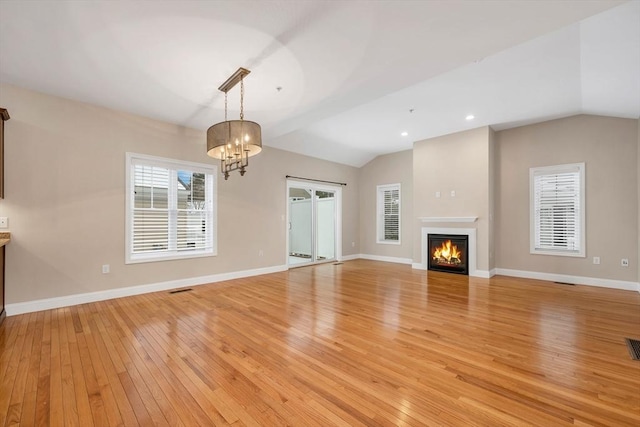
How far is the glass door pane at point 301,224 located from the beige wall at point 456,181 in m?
2.68

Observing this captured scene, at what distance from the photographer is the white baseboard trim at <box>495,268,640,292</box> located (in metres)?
4.59

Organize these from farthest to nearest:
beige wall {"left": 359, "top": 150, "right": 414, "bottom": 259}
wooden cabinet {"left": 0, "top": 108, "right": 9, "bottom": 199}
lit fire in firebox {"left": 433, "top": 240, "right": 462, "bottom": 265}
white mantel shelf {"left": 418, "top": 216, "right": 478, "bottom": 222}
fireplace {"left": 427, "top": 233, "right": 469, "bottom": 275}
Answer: beige wall {"left": 359, "top": 150, "right": 414, "bottom": 259}, lit fire in firebox {"left": 433, "top": 240, "right": 462, "bottom": 265}, fireplace {"left": 427, "top": 233, "right": 469, "bottom": 275}, white mantel shelf {"left": 418, "top": 216, "right": 478, "bottom": 222}, wooden cabinet {"left": 0, "top": 108, "right": 9, "bottom": 199}

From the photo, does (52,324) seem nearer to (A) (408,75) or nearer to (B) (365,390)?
(B) (365,390)

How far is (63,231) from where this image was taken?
147 inches

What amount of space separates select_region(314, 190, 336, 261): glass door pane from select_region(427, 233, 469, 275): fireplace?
2.63 meters

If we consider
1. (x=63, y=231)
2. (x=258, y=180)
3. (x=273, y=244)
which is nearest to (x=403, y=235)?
(x=273, y=244)

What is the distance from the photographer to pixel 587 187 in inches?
195

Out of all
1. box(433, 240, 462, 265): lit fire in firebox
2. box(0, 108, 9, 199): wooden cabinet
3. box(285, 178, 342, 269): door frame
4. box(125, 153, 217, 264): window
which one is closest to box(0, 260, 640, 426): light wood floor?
box(125, 153, 217, 264): window

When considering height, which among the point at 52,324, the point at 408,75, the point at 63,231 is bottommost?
the point at 52,324

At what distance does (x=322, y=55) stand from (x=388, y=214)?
5636 mm

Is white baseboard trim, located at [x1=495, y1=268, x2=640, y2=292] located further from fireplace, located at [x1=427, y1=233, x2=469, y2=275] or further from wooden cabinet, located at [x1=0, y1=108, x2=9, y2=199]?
wooden cabinet, located at [x1=0, y1=108, x2=9, y2=199]

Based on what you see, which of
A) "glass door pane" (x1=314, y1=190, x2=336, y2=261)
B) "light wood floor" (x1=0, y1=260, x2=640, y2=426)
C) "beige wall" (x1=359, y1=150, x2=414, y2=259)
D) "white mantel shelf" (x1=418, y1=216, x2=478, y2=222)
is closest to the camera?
"light wood floor" (x1=0, y1=260, x2=640, y2=426)

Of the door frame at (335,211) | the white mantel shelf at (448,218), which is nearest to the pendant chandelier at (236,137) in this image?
the door frame at (335,211)

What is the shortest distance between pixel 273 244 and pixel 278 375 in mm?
4196
